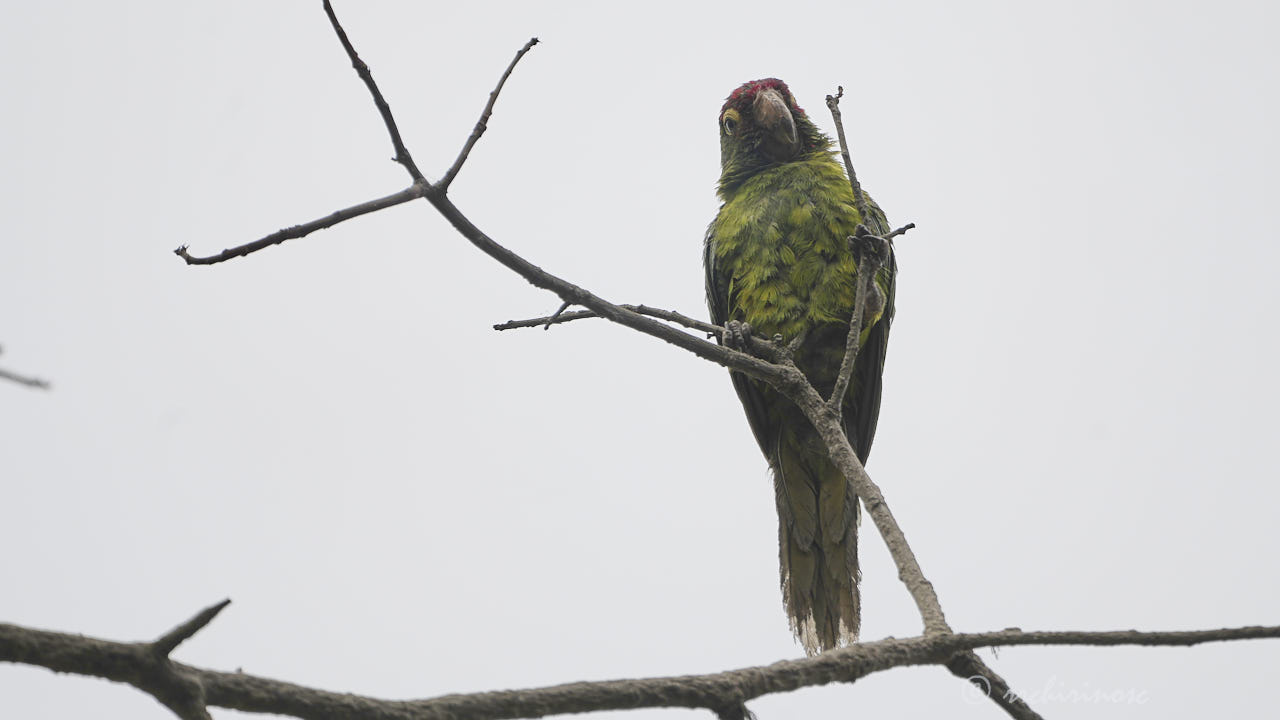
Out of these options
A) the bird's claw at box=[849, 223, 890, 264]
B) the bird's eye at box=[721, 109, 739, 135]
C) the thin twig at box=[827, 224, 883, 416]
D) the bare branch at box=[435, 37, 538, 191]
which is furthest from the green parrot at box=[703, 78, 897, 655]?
the bare branch at box=[435, 37, 538, 191]

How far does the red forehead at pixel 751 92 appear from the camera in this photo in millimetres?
6953

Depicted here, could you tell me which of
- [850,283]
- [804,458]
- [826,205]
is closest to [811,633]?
[804,458]

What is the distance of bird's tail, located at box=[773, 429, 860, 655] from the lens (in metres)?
5.05

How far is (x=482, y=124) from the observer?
280 cm

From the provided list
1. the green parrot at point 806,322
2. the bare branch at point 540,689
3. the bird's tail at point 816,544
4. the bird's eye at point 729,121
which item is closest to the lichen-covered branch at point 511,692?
the bare branch at point 540,689

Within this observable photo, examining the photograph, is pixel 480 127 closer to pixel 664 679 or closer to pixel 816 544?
pixel 664 679

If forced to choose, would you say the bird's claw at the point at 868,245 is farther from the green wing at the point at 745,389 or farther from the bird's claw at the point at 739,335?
the green wing at the point at 745,389

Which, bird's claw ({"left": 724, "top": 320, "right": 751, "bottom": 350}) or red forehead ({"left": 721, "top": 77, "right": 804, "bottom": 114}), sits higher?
red forehead ({"left": 721, "top": 77, "right": 804, "bottom": 114})

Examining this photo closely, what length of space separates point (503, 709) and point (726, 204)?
5225mm

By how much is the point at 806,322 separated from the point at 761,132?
1.73 metres

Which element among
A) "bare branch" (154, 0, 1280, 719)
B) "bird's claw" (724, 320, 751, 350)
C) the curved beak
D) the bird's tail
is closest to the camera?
"bare branch" (154, 0, 1280, 719)

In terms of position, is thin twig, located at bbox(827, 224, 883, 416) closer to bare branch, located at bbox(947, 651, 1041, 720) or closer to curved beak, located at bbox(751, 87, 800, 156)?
bare branch, located at bbox(947, 651, 1041, 720)

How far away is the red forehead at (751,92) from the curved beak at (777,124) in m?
0.19

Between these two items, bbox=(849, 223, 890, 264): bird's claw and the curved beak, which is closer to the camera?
bbox=(849, 223, 890, 264): bird's claw
